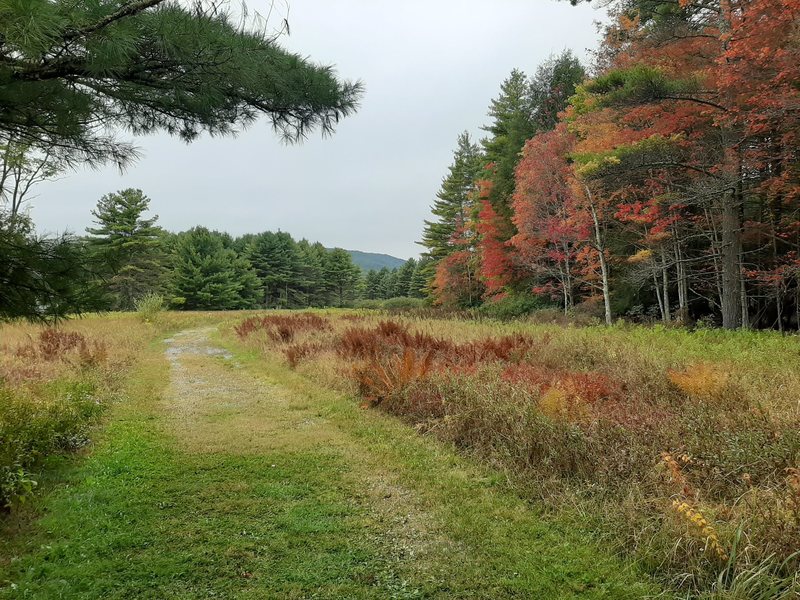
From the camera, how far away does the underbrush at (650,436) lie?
95.3 inches

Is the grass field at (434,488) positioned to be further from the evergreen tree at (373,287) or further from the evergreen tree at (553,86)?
the evergreen tree at (373,287)

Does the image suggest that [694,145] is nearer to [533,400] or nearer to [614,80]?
[614,80]

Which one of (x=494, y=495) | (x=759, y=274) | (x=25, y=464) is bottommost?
(x=494, y=495)

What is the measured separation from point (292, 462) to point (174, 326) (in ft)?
68.9

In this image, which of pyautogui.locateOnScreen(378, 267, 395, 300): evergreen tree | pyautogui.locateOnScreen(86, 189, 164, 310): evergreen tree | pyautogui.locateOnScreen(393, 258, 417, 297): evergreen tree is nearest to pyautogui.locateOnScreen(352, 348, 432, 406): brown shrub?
pyautogui.locateOnScreen(86, 189, 164, 310): evergreen tree

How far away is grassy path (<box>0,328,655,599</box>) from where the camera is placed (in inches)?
99.2

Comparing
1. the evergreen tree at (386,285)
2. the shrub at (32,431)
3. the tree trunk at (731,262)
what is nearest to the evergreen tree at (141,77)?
the shrub at (32,431)

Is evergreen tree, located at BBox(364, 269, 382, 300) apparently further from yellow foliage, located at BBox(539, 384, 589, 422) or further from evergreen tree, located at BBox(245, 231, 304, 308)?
yellow foliage, located at BBox(539, 384, 589, 422)

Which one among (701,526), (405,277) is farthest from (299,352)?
(405,277)

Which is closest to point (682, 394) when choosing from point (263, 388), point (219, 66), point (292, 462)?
point (292, 462)

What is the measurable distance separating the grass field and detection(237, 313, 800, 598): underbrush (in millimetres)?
18

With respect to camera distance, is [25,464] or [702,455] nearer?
[702,455]

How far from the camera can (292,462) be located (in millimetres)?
4520

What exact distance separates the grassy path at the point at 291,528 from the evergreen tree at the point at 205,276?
136 ft
